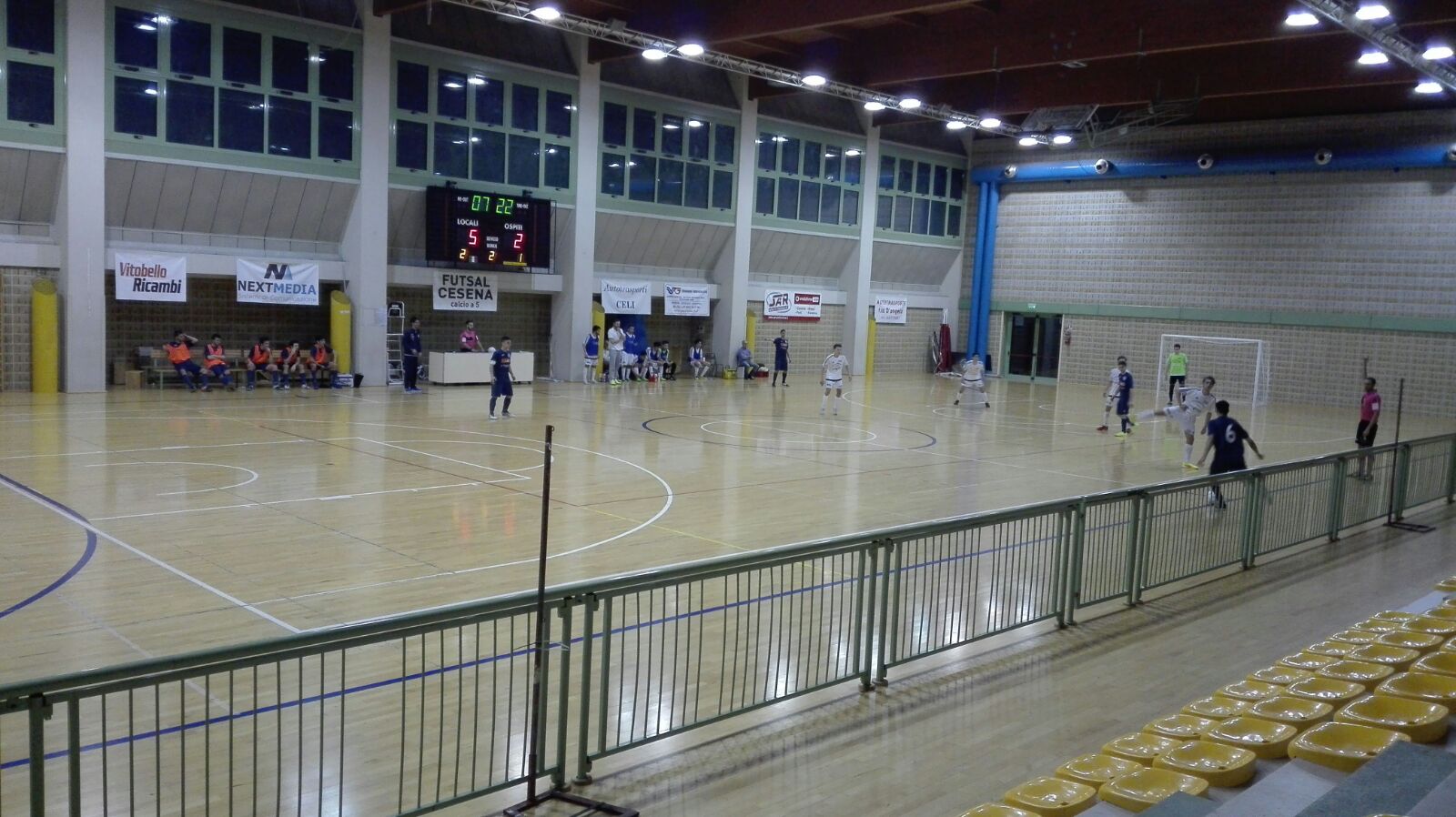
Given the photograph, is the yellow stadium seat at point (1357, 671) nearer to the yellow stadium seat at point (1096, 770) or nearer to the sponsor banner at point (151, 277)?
the yellow stadium seat at point (1096, 770)

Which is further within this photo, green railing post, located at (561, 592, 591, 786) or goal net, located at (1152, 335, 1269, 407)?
goal net, located at (1152, 335, 1269, 407)

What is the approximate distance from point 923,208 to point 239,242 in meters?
25.5

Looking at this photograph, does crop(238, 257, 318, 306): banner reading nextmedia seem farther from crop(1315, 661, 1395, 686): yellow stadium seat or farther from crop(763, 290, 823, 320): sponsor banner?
crop(1315, 661, 1395, 686): yellow stadium seat

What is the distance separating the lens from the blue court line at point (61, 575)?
9.08 metres

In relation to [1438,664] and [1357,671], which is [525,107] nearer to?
[1357,671]

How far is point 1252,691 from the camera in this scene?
6.32 meters

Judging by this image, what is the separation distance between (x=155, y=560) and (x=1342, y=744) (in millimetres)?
10127

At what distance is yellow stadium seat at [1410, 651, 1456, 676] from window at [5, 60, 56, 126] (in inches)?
1000

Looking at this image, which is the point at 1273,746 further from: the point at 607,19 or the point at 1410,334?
the point at 1410,334

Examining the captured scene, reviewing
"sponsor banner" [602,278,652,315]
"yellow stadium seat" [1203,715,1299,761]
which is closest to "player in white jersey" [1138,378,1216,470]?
"yellow stadium seat" [1203,715,1299,761]

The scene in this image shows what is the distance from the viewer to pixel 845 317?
134 ft

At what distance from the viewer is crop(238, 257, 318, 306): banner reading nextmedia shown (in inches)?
1014

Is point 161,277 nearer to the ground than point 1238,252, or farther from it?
nearer to the ground

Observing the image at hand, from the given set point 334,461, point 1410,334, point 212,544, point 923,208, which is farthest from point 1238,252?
point 212,544
